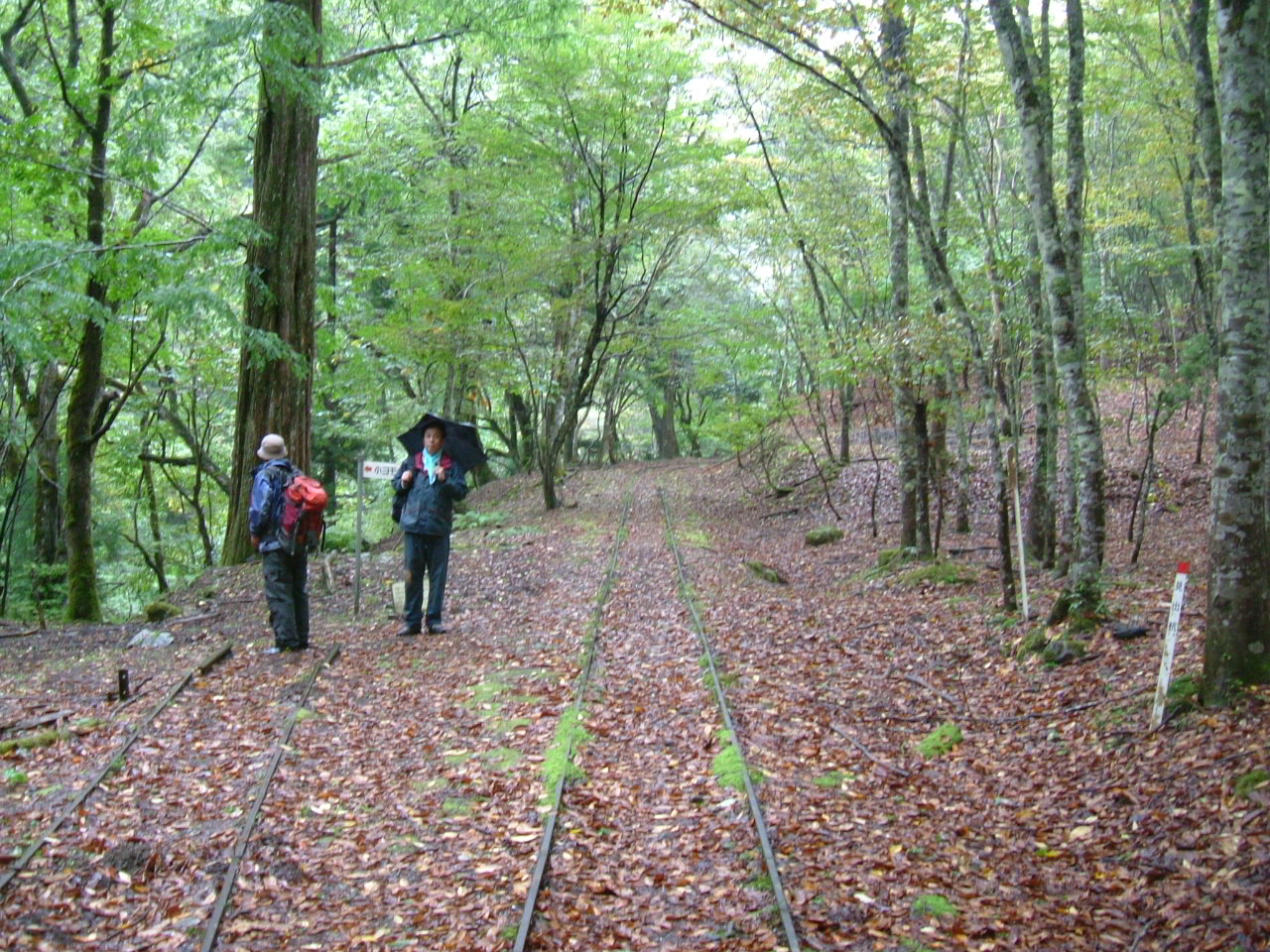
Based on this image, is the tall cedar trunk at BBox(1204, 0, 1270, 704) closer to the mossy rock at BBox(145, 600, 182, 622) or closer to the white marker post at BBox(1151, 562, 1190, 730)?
the white marker post at BBox(1151, 562, 1190, 730)

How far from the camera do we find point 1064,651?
750 cm

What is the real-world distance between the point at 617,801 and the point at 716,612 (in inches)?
207

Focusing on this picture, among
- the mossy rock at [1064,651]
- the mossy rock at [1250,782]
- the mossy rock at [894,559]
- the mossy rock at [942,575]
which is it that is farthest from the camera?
the mossy rock at [894,559]

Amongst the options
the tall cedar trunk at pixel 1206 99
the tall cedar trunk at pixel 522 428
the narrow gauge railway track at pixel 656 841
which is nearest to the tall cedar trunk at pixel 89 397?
the narrow gauge railway track at pixel 656 841

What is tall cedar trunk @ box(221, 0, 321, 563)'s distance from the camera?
11867mm

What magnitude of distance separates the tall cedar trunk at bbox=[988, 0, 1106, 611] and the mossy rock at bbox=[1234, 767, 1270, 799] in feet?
11.0

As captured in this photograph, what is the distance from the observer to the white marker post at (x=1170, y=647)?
17.7ft

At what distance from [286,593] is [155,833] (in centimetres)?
378

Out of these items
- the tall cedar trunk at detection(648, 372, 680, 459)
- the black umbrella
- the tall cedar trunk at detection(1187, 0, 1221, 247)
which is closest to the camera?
the tall cedar trunk at detection(1187, 0, 1221, 247)

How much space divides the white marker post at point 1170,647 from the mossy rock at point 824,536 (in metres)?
11.6

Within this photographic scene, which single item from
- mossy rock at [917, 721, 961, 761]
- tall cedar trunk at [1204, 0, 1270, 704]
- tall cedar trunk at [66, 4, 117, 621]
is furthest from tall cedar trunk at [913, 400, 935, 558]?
tall cedar trunk at [66, 4, 117, 621]

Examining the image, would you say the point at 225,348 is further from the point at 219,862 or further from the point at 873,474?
the point at 219,862

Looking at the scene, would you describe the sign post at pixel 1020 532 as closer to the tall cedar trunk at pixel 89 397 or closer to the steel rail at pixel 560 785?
the steel rail at pixel 560 785

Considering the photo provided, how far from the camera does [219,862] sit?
454cm
